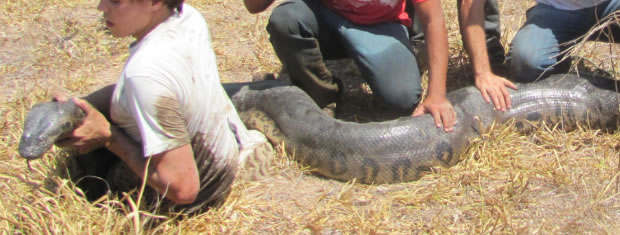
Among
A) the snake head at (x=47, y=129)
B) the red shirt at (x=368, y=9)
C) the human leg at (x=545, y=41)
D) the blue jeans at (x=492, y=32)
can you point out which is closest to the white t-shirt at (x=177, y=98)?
the snake head at (x=47, y=129)

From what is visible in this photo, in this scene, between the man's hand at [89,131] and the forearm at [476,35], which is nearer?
the man's hand at [89,131]

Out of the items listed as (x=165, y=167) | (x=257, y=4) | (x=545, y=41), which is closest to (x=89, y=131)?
(x=165, y=167)

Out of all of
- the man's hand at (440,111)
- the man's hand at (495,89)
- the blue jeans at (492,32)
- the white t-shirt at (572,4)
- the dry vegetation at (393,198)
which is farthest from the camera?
the blue jeans at (492,32)

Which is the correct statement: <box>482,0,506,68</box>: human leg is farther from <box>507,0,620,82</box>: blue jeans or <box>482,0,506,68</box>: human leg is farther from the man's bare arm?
the man's bare arm

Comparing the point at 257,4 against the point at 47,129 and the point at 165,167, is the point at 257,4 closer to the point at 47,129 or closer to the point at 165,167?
the point at 165,167

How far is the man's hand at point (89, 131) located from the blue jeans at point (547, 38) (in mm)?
2879

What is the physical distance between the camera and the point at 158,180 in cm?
295

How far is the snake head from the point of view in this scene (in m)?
2.79

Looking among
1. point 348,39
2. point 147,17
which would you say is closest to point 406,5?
point 348,39

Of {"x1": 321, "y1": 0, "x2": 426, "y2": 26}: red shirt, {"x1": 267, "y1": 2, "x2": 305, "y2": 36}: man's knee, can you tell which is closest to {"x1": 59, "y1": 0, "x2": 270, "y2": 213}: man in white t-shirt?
{"x1": 267, "y1": 2, "x2": 305, "y2": 36}: man's knee

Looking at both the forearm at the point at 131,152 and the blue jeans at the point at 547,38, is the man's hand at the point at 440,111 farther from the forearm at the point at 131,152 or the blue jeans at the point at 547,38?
the forearm at the point at 131,152

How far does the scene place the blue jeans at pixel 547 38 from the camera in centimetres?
457

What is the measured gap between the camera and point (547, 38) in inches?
182

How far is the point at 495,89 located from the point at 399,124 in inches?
30.6
